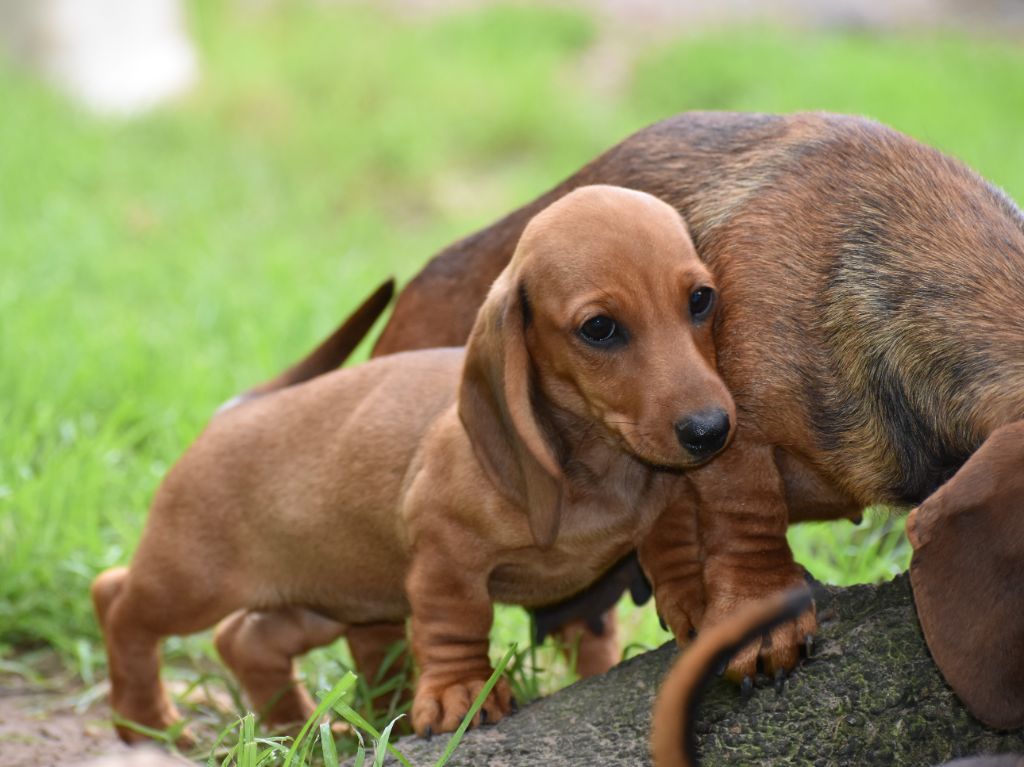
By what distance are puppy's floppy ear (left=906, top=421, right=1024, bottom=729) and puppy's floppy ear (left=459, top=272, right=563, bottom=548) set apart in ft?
2.66

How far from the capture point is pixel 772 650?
9.34 feet

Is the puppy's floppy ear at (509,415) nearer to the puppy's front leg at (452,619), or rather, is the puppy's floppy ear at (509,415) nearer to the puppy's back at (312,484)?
the puppy's front leg at (452,619)

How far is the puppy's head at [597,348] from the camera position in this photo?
2.84 m

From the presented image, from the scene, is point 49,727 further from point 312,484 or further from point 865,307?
point 865,307

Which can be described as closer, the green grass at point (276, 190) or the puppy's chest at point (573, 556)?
the puppy's chest at point (573, 556)

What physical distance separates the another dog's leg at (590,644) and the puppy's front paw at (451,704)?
837 mm

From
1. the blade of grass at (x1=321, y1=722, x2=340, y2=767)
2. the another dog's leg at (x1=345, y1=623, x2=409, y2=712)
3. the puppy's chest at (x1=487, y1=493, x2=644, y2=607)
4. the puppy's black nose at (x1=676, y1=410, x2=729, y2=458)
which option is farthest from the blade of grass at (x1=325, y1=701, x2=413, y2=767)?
the another dog's leg at (x1=345, y1=623, x2=409, y2=712)

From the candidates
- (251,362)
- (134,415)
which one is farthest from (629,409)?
(251,362)

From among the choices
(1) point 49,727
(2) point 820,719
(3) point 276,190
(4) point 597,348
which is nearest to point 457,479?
(4) point 597,348

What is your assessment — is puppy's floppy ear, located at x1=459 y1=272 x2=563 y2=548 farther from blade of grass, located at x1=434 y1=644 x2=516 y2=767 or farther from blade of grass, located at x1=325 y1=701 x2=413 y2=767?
blade of grass, located at x1=325 y1=701 x2=413 y2=767

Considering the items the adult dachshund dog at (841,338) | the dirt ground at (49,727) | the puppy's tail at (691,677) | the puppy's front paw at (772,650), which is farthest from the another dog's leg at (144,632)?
the puppy's tail at (691,677)

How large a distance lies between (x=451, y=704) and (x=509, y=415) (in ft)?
2.05

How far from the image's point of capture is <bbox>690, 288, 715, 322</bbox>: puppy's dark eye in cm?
296

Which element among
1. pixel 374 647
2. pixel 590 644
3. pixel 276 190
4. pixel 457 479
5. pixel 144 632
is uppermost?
pixel 457 479
